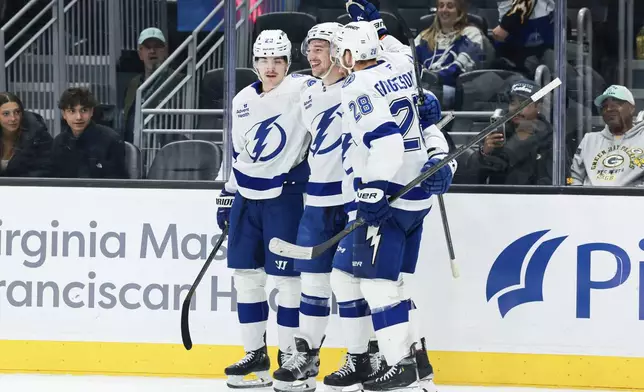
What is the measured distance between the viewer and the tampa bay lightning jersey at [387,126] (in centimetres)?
446

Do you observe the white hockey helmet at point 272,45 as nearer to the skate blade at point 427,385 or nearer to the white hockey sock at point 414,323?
the white hockey sock at point 414,323

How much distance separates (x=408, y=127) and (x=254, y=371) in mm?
1197

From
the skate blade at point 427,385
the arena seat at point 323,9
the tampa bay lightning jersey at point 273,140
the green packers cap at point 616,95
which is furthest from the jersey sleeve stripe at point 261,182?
the green packers cap at point 616,95

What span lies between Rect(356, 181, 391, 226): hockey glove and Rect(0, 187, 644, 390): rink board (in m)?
0.54

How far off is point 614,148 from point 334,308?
4.26 ft

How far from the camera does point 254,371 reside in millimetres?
5102

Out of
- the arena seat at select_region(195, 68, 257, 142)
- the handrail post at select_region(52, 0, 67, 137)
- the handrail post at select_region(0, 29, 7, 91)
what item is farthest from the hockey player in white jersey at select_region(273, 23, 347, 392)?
the handrail post at select_region(0, 29, 7, 91)

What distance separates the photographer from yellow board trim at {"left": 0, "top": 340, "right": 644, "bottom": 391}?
5.12 metres

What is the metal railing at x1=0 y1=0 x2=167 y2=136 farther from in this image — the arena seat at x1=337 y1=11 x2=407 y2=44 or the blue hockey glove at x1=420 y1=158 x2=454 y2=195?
the blue hockey glove at x1=420 y1=158 x2=454 y2=195

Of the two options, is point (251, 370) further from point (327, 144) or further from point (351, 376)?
point (327, 144)

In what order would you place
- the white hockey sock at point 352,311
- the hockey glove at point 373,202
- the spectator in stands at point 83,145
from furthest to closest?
the spectator in stands at point 83,145, the white hockey sock at point 352,311, the hockey glove at point 373,202

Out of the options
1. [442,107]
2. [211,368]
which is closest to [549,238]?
[442,107]

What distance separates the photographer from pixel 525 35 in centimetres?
513

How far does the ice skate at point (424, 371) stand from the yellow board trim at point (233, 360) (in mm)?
346
